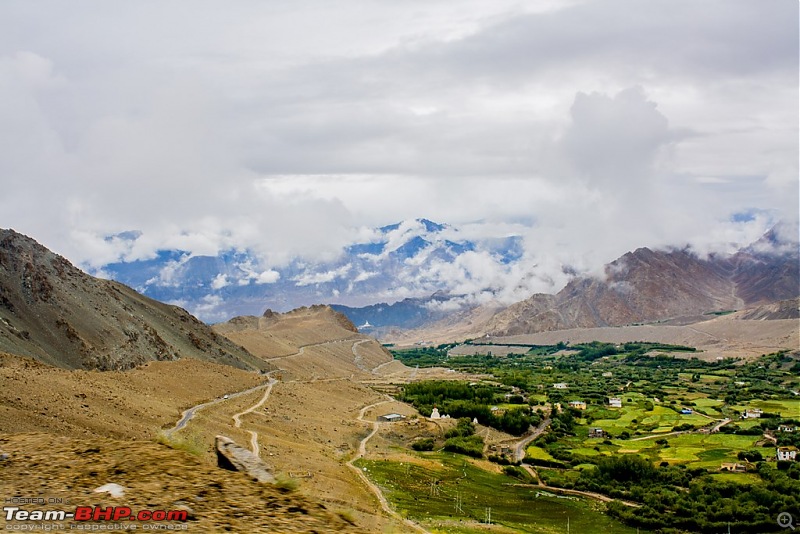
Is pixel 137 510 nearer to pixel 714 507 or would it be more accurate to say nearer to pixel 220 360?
pixel 714 507

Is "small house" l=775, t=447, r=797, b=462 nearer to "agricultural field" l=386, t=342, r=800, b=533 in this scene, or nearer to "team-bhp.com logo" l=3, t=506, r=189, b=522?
"agricultural field" l=386, t=342, r=800, b=533

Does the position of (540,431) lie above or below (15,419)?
below

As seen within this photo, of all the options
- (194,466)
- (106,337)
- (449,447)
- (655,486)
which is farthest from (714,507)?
(106,337)

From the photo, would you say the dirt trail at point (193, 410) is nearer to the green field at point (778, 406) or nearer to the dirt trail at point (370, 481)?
the dirt trail at point (370, 481)

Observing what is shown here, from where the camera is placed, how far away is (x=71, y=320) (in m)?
97.0

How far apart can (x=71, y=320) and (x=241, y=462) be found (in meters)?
90.4

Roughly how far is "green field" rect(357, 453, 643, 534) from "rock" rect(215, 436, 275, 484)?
1474 inches

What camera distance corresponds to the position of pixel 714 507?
6962 cm

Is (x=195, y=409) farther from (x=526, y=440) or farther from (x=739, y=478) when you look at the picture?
(x=739, y=478)

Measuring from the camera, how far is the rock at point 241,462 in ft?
53.5

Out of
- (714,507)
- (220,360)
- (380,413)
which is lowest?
(714,507)

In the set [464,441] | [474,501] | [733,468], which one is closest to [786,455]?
[733,468]

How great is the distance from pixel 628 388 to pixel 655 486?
11051cm

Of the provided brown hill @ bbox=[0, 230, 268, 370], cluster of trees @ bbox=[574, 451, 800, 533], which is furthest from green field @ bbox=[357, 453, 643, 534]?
brown hill @ bbox=[0, 230, 268, 370]
